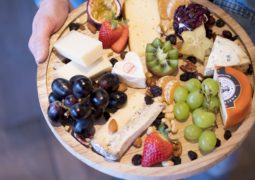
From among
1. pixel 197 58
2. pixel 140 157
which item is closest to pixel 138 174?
pixel 140 157

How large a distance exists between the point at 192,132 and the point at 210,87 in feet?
0.40

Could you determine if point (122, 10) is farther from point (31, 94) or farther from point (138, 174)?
point (31, 94)

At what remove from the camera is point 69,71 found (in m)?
1.04

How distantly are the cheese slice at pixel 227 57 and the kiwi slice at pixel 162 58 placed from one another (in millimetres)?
91

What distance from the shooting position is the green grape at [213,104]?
97 cm

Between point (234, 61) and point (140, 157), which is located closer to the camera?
point (140, 157)

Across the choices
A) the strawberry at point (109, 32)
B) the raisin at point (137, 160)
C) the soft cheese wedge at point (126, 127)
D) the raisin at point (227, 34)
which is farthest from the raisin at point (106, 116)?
the raisin at point (227, 34)

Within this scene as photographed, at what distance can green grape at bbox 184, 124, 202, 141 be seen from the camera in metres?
0.94

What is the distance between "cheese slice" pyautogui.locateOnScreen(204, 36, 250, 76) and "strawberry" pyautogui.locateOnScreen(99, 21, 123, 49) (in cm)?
26

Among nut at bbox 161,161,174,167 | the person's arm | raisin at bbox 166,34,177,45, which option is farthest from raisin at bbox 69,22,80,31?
nut at bbox 161,161,174,167

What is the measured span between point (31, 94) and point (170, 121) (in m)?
0.92

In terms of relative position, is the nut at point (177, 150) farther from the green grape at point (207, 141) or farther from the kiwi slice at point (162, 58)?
the kiwi slice at point (162, 58)

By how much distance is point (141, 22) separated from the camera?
116 cm

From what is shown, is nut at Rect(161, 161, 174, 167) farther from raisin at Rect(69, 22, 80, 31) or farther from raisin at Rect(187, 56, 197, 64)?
raisin at Rect(69, 22, 80, 31)
